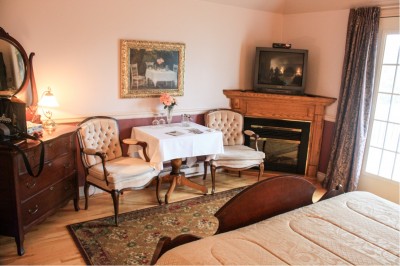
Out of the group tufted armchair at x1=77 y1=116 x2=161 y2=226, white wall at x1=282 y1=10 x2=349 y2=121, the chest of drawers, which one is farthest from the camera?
white wall at x1=282 y1=10 x2=349 y2=121

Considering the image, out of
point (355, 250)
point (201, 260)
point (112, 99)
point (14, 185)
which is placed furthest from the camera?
point (112, 99)

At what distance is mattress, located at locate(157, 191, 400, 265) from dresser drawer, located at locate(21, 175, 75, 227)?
71.3 inches

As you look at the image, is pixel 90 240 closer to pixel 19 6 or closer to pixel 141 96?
pixel 141 96

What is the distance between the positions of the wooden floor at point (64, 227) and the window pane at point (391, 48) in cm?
192

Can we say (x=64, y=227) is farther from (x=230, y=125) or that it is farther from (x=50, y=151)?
(x=230, y=125)

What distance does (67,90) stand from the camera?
12.5 ft

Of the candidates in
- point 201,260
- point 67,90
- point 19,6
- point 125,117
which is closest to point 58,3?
point 19,6

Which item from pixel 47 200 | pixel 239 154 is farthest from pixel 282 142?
pixel 47 200

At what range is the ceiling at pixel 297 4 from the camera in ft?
14.1

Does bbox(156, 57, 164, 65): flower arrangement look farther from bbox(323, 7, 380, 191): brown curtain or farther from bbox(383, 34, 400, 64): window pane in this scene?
bbox(383, 34, 400, 64): window pane

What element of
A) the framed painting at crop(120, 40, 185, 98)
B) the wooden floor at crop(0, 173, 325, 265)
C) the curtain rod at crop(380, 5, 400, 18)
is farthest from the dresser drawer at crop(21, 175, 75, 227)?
the curtain rod at crop(380, 5, 400, 18)

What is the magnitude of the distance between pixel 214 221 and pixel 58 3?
290cm

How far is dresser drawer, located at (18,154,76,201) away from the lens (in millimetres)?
2850

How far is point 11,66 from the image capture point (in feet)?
11.0
